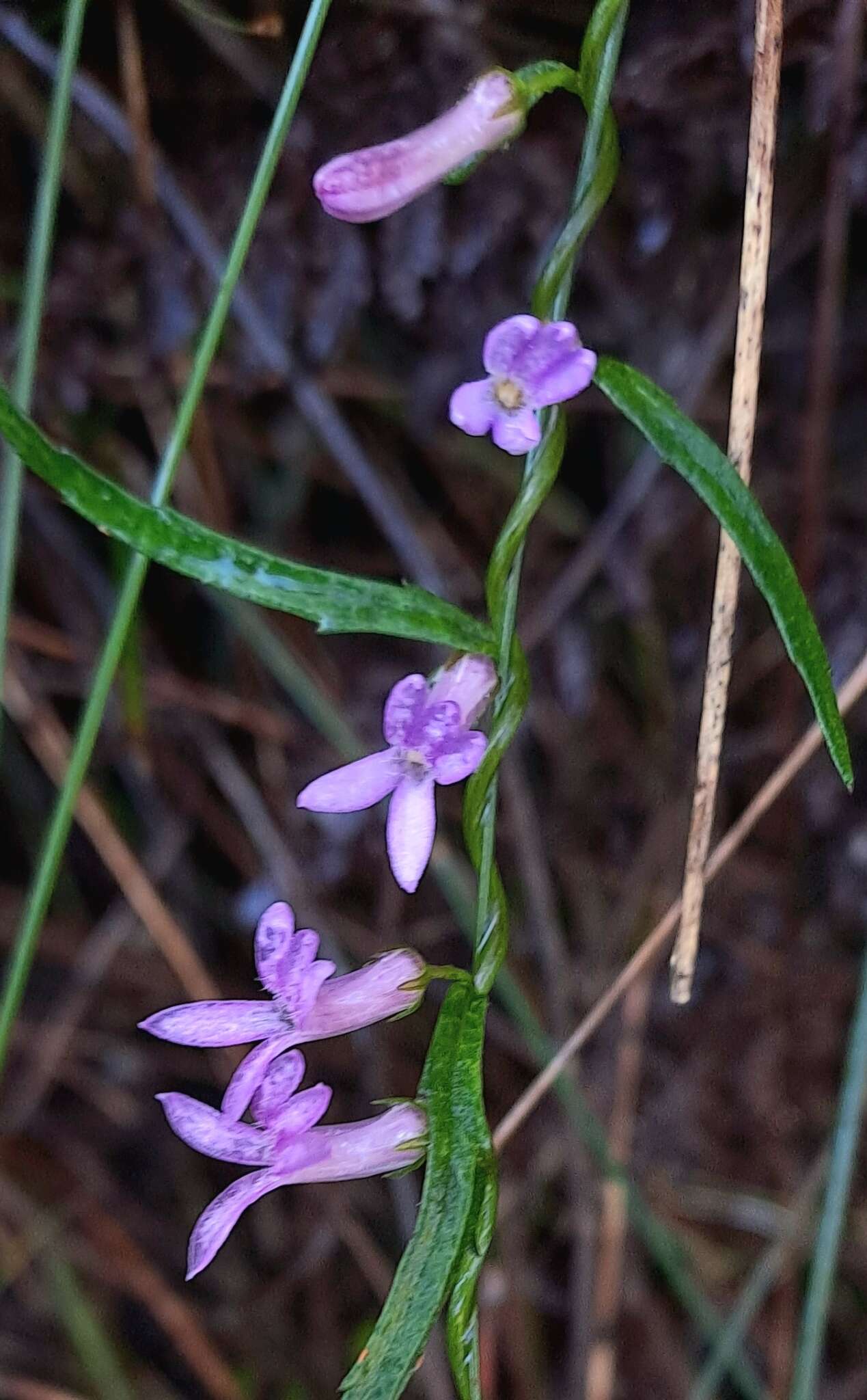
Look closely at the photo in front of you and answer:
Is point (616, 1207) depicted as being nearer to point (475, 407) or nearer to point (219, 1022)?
point (219, 1022)

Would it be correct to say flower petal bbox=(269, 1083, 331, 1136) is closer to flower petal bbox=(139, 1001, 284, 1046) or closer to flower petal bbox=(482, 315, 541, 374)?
flower petal bbox=(139, 1001, 284, 1046)

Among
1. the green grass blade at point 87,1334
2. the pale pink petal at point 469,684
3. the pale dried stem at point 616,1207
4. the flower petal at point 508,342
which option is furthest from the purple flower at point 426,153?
the green grass blade at point 87,1334

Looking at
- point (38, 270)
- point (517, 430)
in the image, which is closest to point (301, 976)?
point (517, 430)

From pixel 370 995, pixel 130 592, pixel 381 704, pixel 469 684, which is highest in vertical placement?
pixel 381 704

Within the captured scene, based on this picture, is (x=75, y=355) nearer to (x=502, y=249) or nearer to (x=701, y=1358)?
(x=502, y=249)

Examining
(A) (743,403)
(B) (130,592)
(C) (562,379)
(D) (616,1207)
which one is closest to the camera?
(C) (562,379)

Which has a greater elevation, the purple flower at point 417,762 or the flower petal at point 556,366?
the flower petal at point 556,366

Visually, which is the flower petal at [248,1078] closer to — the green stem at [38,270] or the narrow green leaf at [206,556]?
the narrow green leaf at [206,556]
